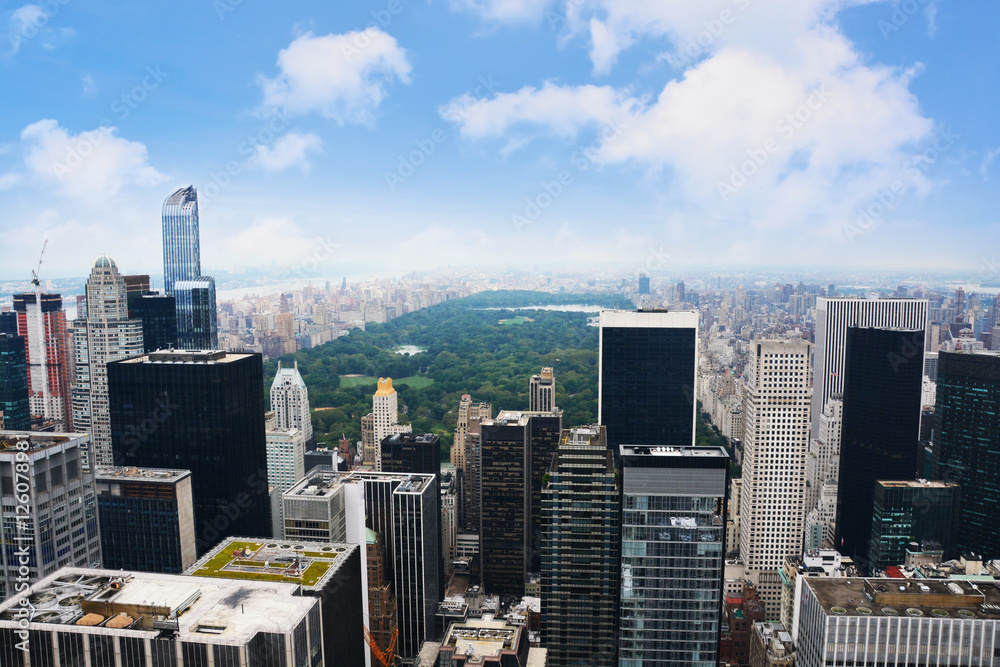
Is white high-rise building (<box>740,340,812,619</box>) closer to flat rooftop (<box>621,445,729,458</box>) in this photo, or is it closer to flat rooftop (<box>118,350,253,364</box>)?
flat rooftop (<box>621,445,729,458</box>)

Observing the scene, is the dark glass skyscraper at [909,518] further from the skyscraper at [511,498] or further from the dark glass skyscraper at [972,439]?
the skyscraper at [511,498]

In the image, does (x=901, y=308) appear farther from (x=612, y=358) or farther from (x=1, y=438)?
(x=1, y=438)

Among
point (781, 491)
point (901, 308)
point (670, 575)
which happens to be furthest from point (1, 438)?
point (901, 308)

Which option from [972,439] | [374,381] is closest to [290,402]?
[374,381]

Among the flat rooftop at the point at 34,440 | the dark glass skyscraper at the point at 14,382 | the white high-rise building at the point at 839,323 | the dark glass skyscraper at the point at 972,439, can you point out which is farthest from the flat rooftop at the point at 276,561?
the white high-rise building at the point at 839,323

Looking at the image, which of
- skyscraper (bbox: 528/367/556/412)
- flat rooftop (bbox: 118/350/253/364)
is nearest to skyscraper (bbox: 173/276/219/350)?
flat rooftop (bbox: 118/350/253/364)

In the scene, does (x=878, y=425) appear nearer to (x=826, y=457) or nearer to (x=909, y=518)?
(x=826, y=457)
